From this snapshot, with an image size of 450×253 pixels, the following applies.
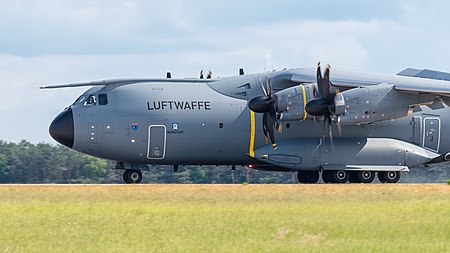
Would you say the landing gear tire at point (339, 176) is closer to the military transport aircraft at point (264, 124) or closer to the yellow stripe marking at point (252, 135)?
the military transport aircraft at point (264, 124)

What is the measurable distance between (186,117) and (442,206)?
13.7 meters

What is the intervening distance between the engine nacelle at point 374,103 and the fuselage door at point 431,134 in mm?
2772

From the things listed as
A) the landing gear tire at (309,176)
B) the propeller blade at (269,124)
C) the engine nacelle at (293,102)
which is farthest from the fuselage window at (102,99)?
the landing gear tire at (309,176)

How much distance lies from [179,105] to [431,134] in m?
10.1

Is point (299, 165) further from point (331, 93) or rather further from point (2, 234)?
point (2, 234)

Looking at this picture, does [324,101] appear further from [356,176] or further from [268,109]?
[356,176]

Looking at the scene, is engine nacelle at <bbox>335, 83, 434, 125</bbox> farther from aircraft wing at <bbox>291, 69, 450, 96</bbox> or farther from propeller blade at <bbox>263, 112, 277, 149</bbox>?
propeller blade at <bbox>263, 112, 277, 149</bbox>

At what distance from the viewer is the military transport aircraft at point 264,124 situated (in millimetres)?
34938

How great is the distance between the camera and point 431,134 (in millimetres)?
37844

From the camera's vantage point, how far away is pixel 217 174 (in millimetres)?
67250

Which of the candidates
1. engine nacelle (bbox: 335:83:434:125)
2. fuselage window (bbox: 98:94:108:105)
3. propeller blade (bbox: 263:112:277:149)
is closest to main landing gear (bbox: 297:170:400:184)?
engine nacelle (bbox: 335:83:434:125)

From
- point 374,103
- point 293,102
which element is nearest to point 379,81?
point 374,103

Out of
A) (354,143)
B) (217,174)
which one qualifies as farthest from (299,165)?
(217,174)

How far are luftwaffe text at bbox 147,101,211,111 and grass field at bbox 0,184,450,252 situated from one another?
265 inches
